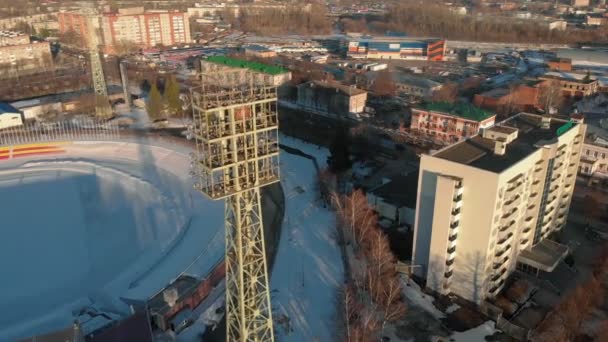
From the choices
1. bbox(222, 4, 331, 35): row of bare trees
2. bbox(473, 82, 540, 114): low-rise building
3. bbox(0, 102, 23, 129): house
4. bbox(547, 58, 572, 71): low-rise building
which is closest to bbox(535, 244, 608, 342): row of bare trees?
bbox(473, 82, 540, 114): low-rise building

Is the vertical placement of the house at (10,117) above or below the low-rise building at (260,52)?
below

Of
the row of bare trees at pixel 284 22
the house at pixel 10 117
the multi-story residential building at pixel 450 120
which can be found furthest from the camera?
the row of bare trees at pixel 284 22

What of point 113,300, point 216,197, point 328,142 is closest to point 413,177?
point 328,142

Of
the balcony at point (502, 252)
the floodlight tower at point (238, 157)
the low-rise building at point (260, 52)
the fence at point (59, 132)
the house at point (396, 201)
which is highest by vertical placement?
the floodlight tower at point (238, 157)

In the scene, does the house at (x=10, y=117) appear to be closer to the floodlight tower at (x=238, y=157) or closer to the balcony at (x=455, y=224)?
the floodlight tower at (x=238, y=157)

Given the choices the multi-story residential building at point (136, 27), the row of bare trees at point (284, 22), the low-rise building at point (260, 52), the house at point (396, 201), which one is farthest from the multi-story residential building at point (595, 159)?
the row of bare trees at point (284, 22)

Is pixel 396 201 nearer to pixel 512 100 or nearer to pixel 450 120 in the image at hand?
pixel 450 120

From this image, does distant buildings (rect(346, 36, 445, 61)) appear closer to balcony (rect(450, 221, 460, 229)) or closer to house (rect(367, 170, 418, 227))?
house (rect(367, 170, 418, 227))
